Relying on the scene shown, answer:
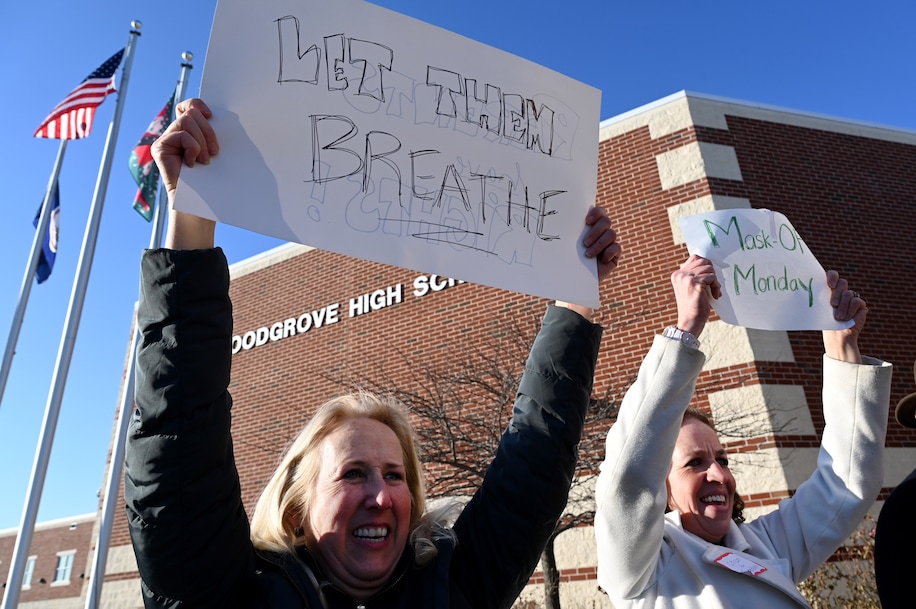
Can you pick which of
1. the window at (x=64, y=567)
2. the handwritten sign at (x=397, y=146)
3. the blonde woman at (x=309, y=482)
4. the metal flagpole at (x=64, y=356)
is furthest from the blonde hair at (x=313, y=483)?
the window at (x=64, y=567)

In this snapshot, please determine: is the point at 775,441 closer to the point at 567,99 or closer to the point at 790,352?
the point at 790,352

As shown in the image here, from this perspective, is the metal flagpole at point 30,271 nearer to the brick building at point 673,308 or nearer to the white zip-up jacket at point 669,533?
the brick building at point 673,308

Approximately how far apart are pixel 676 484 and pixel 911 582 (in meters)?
1.16

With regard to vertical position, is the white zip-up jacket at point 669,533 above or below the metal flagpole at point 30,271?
below

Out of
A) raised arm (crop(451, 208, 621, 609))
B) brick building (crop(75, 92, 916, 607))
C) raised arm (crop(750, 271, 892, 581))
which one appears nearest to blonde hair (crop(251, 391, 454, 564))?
Result: raised arm (crop(451, 208, 621, 609))

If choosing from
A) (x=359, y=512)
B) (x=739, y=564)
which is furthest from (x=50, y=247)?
(x=739, y=564)

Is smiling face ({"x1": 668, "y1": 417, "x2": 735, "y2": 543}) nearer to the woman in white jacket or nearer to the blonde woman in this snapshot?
the woman in white jacket

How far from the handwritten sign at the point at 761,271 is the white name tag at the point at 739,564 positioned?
82 cm

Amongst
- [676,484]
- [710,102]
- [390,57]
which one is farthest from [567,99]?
[710,102]

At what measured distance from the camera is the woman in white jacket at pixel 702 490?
202cm

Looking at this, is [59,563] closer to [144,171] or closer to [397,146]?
[144,171]

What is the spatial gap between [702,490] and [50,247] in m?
10.9

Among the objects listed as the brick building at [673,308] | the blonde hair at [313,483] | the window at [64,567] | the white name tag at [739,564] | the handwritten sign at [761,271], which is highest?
the brick building at [673,308]

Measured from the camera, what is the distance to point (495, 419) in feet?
28.9
